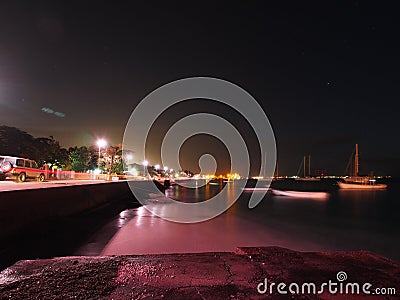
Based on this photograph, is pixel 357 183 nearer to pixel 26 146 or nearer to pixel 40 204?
pixel 26 146

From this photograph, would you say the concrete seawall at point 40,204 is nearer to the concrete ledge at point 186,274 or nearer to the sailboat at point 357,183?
the concrete ledge at point 186,274

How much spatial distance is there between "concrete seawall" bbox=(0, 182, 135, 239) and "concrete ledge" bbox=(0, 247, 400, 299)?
4050 millimetres

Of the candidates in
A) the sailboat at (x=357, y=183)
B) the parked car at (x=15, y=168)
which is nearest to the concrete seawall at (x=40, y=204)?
the parked car at (x=15, y=168)

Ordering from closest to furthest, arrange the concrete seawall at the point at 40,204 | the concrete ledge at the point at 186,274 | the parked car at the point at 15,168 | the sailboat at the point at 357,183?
1. the concrete ledge at the point at 186,274
2. the concrete seawall at the point at 40,204
3. the parked car at the point at 15,168
4. the sailboat at the point at 357,183

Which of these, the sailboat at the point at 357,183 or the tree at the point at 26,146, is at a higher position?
the tree at the point at 26,146

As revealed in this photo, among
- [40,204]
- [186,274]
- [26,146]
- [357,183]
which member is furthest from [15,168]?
[357,183]

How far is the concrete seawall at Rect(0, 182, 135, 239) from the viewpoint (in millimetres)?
9555

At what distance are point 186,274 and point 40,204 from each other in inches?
370

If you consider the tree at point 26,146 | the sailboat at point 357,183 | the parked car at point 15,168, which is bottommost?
the sailboat at point 357,183

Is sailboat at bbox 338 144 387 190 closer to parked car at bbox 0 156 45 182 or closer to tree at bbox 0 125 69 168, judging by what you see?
tree at bbox 0 125 69 168

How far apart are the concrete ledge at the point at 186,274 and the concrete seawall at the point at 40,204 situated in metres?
4.05

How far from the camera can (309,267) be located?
614cm

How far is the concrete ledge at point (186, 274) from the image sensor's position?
4750mm

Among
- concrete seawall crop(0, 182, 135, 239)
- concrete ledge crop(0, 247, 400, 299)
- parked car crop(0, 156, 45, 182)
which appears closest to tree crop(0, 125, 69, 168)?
parked car crop(0, 156, 45, 182)
